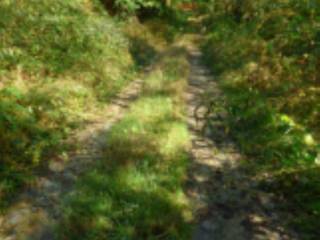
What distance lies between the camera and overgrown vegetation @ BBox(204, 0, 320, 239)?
6.11 m

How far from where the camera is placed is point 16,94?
23.9ft

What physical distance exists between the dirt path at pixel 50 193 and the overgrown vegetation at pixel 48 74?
0.80ft

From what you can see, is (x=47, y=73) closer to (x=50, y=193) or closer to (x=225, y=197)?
(x=50, y=193)

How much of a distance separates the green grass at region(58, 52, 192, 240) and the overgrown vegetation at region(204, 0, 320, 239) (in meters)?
1.49

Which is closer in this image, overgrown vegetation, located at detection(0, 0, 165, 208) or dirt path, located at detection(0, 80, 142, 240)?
dirt path, located at detection(0, 80, 142, 240)

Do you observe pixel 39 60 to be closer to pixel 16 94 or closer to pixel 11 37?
pixel 11 37

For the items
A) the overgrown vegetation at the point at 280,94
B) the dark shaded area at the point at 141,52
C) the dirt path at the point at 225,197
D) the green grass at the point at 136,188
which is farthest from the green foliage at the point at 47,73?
the overgrown vegetation at the point at 280,94

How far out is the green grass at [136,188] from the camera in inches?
191

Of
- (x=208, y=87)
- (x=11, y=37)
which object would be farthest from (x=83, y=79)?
(x=208, y=87)

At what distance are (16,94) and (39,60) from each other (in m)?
2.00

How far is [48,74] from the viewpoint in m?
8.95

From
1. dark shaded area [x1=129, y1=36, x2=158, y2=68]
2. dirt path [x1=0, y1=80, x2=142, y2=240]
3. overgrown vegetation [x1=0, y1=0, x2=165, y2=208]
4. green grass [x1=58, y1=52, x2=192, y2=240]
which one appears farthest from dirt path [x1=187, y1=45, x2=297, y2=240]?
dark shaded area [x1=129, y1=36, x2=158, y2=68]

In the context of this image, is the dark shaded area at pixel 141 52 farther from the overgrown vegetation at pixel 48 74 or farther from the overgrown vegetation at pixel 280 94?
the overgrown vegetation at pixel 280 94

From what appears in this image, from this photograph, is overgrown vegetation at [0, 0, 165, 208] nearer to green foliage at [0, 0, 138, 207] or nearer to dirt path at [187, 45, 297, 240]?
green foliage at [0, 0, 138, 207]
